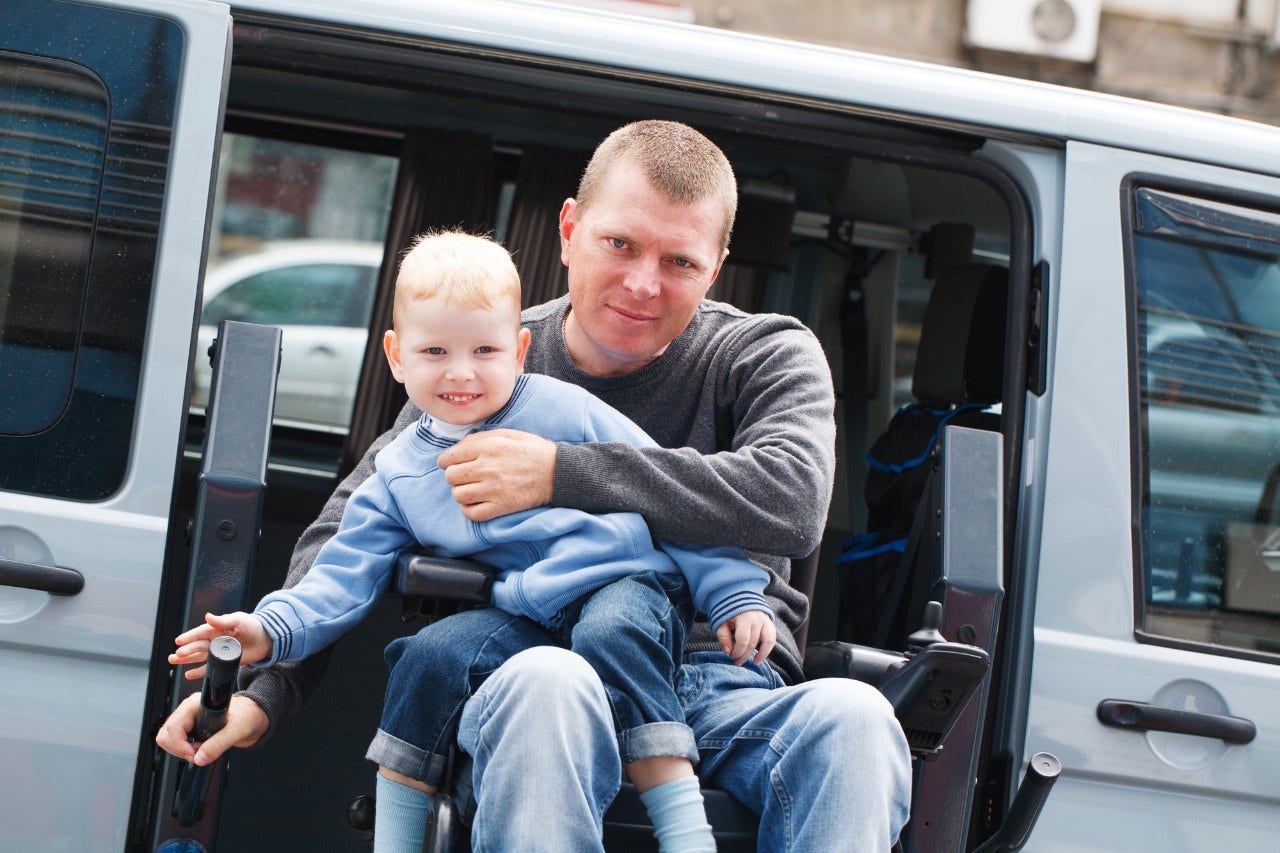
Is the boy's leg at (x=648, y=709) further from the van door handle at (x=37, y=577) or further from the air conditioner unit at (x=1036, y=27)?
the air conditioner unit at (x=1036, y=27)

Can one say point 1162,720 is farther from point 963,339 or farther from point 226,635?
point 226,635

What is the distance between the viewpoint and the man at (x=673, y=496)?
1671 mm

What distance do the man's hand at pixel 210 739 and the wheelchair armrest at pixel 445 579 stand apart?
0.28 meters

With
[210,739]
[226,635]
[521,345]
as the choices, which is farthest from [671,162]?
[210,739]

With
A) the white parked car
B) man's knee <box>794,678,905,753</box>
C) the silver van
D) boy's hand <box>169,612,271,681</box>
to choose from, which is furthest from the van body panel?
the white parked car

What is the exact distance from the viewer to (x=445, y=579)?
1837 mm

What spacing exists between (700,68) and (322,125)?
206 cm

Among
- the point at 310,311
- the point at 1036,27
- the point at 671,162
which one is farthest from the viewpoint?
the point at 1036,27

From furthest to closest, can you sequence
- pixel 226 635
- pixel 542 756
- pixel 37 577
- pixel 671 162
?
1. pixel 671 162
2. pixel 37 577
3. pixel 226 635
4. pixel 542 756

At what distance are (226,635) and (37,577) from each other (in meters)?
0.42

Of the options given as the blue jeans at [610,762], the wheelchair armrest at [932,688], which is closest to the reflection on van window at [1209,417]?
the wheelchair armrest at [932,688]

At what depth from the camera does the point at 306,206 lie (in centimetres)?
452

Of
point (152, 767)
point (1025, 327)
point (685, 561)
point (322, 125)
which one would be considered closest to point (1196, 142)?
point (1025, 327)

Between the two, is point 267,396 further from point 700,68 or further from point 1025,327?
point 1025,327
